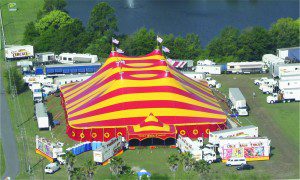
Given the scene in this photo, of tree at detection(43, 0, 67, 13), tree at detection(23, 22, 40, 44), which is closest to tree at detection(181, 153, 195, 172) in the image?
tree at detection(23, 22, 40, 44)

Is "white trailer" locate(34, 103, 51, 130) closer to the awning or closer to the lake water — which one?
the awning

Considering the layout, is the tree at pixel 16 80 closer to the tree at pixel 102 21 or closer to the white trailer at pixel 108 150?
the white trailer at pixel 108 150

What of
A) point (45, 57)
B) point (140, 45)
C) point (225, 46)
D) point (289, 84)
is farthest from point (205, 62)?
point (45, 57)

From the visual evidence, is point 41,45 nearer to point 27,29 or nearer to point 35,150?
point 27,29

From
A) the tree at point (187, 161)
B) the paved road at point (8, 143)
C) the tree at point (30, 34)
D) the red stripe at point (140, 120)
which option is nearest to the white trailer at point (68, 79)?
the paved road at point (8, 143)

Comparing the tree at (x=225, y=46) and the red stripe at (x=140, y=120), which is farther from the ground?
the tree at (x=225, y=46)

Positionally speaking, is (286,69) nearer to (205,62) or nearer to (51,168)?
(205,62)
